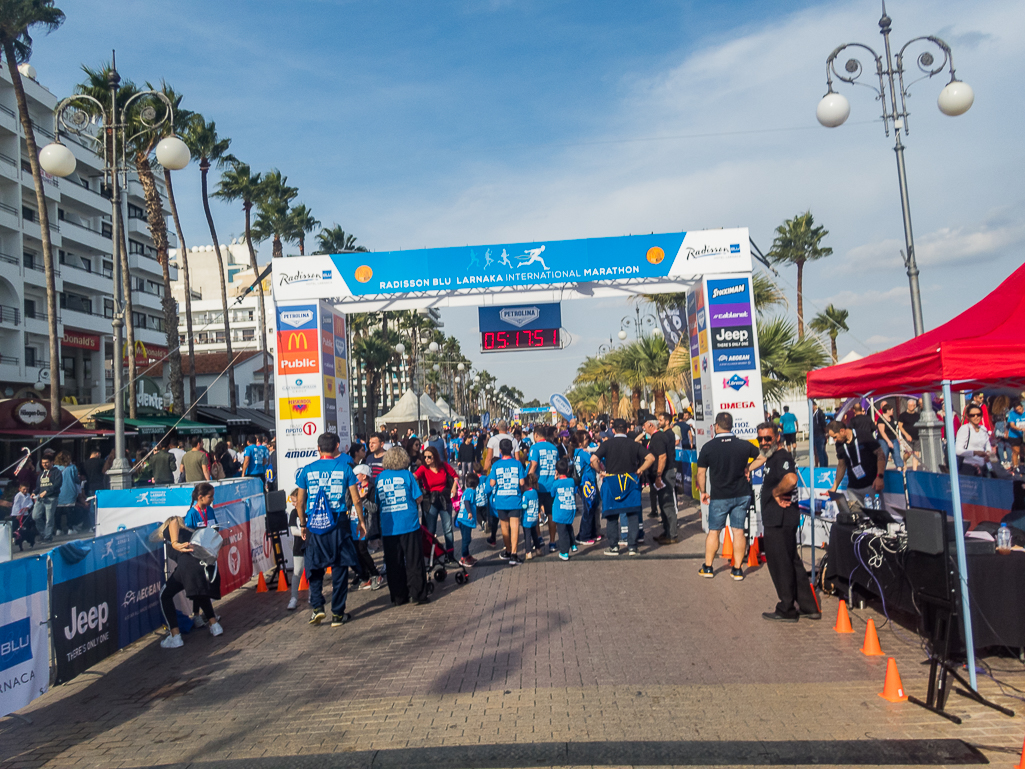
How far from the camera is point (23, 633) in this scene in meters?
5.25

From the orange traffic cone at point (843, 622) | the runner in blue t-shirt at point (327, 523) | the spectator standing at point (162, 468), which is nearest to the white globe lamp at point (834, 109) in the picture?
the orange traffic cone at point (843, 622)

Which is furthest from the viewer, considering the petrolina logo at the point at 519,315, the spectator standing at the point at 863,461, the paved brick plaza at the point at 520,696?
the petrolina logo at the point at 519,315

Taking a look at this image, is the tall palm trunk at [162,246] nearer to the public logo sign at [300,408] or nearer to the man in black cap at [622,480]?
the public logo sign at [300,408]

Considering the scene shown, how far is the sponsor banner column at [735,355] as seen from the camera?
40.4 ft

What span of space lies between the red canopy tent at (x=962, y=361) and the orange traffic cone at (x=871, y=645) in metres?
0.82

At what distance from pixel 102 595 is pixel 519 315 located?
30.6 feet

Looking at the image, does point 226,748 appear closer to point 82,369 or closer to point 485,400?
point 82,369

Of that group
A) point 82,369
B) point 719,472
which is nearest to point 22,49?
point 82,369

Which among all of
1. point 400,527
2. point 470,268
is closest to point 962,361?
point 400,527

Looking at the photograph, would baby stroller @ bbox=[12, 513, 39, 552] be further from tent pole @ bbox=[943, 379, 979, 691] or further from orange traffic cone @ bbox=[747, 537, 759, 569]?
tent pole @ bbox=[943, 379, 979, 691]

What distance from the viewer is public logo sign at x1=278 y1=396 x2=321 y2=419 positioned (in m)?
13.4

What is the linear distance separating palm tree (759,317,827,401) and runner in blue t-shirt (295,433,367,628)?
13794 millimetres

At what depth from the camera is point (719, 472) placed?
8266 mm

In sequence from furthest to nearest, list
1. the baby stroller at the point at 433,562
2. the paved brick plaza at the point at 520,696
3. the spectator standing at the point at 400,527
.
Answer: the baby stroller at the point at 433,562 → the spectator standing at the point at 400,527 → the paved brick plaza at the point at 520,696
